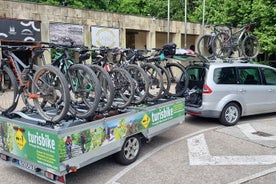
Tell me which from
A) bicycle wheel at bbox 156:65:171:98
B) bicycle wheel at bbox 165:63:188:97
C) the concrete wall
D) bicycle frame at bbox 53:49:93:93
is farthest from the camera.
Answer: the concrete wall

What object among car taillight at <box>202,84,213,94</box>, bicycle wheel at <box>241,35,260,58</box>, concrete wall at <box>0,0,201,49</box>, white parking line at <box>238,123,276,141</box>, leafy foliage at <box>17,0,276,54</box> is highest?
leafy foliage at <box>17,0,276,54</box>

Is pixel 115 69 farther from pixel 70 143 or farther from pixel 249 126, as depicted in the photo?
pixel 249 126

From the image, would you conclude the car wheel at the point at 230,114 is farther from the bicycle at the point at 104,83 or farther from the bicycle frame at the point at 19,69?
the bicycle frame at the point at 19,69

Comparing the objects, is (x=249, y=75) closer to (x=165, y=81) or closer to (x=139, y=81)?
(x=165, y=81)

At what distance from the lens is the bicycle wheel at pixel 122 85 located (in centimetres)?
555

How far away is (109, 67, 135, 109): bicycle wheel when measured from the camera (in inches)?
219

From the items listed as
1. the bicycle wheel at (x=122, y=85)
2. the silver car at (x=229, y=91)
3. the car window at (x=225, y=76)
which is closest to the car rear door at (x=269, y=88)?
the silver car at (x=229, y=91)

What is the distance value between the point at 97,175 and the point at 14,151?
132 cm

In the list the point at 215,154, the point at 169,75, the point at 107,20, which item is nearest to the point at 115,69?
the point at 169,75

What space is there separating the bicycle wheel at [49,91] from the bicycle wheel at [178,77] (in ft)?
10.0

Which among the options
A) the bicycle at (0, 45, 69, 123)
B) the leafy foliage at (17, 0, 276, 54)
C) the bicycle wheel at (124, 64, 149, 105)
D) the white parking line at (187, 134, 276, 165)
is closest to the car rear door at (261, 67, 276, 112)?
the white parking line at (187, 134, 276, 165)

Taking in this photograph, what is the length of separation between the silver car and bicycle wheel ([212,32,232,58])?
1.77 m

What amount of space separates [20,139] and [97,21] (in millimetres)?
13454

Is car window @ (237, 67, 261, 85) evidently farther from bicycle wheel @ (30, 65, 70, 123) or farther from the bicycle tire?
the bicycle tire
